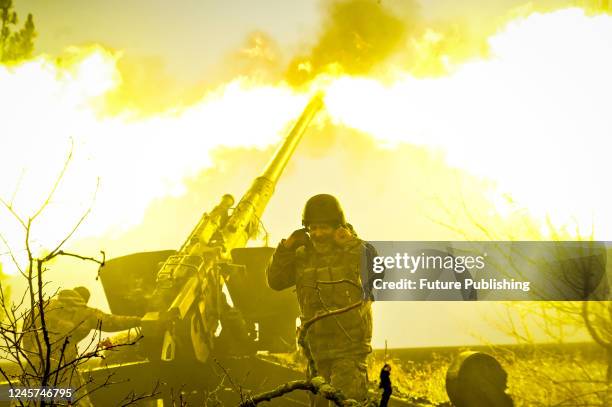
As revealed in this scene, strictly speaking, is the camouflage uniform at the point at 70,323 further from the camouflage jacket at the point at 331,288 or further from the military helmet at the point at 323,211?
the military helmet at the point at 323,211

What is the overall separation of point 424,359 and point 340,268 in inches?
259

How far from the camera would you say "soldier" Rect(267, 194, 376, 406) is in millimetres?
5496

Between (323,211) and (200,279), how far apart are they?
13.5ft

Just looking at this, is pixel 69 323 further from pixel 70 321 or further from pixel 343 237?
pixel 343 237

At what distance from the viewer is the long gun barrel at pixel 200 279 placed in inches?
330

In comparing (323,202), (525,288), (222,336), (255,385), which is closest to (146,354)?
(222,336)

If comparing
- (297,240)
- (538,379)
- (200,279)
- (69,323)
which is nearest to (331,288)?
(297,240)

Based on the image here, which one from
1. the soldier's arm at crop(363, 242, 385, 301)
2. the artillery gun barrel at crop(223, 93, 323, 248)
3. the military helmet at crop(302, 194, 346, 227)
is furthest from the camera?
the artillery gun barrel at crop(223, 93, 323, 248)

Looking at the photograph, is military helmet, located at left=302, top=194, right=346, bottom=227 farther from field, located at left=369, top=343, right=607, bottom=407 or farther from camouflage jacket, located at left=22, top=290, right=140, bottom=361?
camouflage jacket, located at left=22, top=290, right=140, bottom=361

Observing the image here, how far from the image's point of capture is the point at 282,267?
5902mm

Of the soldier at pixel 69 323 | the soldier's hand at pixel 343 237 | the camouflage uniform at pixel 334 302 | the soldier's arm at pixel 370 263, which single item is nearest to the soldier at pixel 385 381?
the camouflage uniform at pixel 334 302

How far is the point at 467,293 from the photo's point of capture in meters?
7.95

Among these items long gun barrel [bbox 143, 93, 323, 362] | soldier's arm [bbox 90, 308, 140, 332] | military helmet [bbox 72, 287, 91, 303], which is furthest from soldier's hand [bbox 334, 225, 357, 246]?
military helmet [bbox 72, 287, 91, 303]

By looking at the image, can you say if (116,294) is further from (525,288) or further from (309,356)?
(309,356)
